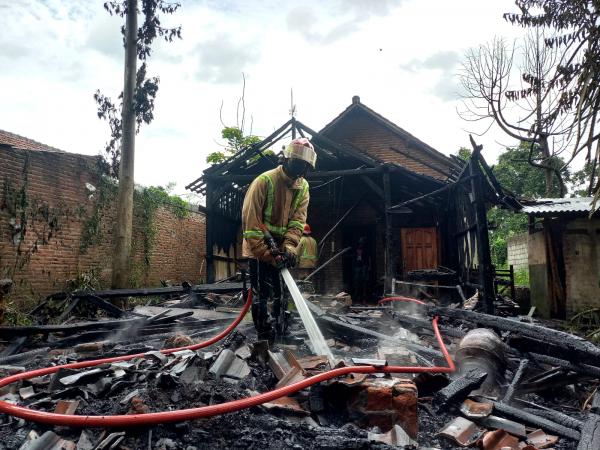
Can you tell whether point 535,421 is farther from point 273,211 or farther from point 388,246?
point 388,246

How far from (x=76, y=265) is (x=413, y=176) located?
8630 millimetres

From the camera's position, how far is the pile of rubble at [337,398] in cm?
216

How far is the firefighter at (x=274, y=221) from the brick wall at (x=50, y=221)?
6.26m

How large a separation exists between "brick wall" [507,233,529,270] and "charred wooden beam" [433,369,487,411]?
610 inches

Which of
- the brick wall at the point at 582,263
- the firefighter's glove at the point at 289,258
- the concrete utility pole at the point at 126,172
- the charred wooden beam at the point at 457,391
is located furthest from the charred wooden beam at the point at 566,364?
the concrete utility pole at the point at 126,172

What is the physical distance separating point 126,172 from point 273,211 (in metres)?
6.65

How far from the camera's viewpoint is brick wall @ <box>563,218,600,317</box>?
9.05m

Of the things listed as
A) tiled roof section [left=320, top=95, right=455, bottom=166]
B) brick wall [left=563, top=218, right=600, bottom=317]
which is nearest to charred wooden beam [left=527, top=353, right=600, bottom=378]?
brick wall [left=563, top=218, right=600, bottom=317]

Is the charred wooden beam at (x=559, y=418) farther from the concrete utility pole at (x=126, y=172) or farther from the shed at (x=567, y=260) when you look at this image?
the concrete utility pole at (x=126, y=172)

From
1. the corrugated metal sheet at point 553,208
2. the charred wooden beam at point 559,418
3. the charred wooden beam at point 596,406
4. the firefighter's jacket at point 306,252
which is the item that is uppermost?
the corrugated metal sheet at point 553,208

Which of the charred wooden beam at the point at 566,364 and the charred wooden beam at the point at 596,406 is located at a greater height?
the charred wooden beam at the point at 566,364

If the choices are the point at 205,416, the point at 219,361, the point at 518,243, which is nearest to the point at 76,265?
the point at 219,361

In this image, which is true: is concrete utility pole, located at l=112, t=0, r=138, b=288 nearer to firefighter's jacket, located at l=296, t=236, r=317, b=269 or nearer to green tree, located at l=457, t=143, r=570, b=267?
firefighter's jacket, located at l=296, t=236, r=317, b=269

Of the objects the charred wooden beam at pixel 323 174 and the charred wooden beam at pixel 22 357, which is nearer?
the charred wooden beam at pixel 22 357
